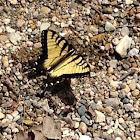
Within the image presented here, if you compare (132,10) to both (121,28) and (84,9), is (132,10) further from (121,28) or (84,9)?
(84,9)

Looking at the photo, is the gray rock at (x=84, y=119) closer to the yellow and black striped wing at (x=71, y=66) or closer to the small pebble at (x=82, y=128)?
Answer: the small pebble at (x=82, y=128)

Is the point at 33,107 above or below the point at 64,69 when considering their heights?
below

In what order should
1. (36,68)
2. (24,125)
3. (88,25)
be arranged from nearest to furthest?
(24,125), (36,68), (88,25)

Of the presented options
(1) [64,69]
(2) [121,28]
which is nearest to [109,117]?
(1) [64,69]

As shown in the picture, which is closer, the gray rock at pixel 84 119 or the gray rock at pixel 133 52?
the gray rock at pixel 84 119

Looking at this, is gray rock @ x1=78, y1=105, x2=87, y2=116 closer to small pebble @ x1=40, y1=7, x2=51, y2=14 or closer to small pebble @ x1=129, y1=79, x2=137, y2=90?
small pebble @ x1=129, y1=79, x2=137, y2=90

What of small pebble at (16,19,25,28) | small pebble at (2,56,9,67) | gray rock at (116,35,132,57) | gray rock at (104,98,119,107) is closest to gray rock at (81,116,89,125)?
gray rock at (104,98,119,107)

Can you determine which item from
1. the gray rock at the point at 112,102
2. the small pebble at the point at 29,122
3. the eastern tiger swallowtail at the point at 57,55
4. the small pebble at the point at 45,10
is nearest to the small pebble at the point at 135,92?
the gray rock at the point at 112,102

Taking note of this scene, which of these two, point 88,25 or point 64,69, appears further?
point 88,25
